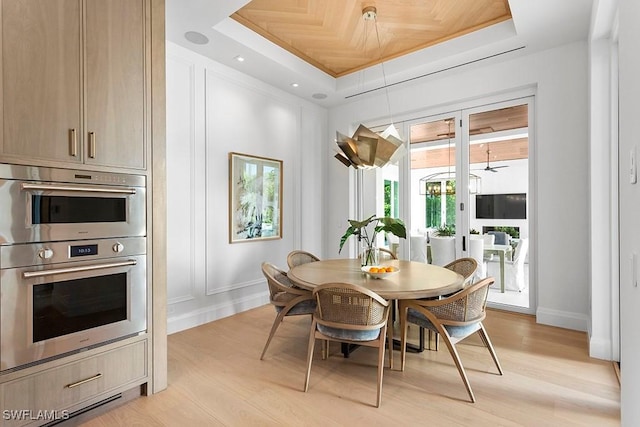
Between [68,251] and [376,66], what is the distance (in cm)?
395

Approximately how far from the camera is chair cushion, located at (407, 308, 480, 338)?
2279mm

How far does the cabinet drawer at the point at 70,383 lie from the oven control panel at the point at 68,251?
0.60 metres

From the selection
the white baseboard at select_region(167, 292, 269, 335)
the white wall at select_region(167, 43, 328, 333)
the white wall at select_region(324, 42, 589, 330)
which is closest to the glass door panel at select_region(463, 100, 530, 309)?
the white wall at select_region(324, 42, 589, 330)

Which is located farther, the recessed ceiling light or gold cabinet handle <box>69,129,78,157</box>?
the recessed ceiling light

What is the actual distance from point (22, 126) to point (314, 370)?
7.89ft

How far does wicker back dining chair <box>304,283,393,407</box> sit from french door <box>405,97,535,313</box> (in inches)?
99.0


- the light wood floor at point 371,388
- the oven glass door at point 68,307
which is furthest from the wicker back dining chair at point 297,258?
the oven glass door at point 68,307

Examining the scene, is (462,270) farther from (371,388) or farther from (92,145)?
(92,145)

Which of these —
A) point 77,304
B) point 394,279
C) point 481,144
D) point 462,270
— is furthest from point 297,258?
point 481,144

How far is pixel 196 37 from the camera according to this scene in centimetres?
330

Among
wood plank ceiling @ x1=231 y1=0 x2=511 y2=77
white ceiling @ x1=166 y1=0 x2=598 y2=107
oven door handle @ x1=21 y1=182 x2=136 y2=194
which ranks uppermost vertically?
wood plank ceiling @ x1=231 y1=0 x2=511 y2=77

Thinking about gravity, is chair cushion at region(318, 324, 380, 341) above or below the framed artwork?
below

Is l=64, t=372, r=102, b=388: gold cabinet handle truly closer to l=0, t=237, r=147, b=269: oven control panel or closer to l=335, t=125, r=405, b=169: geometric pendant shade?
l=0, t=237, r=147, b=269: oven control panel

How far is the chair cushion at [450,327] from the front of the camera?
7.48 ft
